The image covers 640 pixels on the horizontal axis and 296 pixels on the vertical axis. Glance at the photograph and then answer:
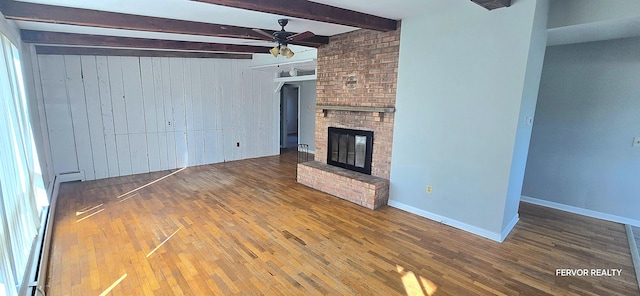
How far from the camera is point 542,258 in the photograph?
287 centimetres

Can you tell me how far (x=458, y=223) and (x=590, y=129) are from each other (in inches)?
88.0

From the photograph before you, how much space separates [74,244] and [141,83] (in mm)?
3590

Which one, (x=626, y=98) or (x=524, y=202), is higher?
(x=626, y=98)

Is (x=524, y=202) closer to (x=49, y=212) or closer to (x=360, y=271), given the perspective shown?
(x=360, y=271)

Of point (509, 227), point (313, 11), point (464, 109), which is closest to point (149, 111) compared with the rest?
point (313, 11)

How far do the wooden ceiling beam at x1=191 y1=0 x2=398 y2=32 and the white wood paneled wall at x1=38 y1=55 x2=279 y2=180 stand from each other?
13.5ft

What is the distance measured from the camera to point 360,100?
14.5 feet

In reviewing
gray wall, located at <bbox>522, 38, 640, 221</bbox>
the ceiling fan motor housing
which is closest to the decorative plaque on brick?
the ceiling fan motor housing

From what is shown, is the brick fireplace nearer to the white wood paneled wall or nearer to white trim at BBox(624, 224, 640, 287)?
white trim at BBox(624, 224, 640, 287)

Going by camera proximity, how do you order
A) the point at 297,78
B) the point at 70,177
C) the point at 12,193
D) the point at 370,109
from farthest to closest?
the point at 297,78 < the point at 70,177 < the point at 370,109 < the point at 12,193

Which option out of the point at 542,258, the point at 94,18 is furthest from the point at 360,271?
the point at 94,18

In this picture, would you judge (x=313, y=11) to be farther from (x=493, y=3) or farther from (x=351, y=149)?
(x=351, y=149)

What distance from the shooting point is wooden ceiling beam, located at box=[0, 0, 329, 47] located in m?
2.78

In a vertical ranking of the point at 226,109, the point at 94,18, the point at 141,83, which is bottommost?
the point at 226,109
